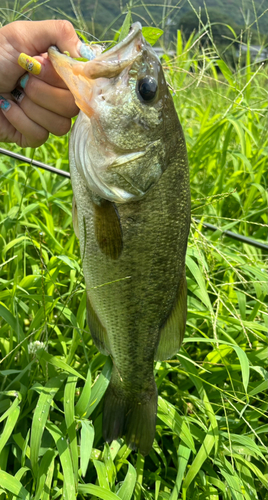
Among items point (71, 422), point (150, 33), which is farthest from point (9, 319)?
point (150, 33)

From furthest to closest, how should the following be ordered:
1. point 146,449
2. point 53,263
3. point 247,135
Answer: point 247,135 < point 53,263 < point 146,449

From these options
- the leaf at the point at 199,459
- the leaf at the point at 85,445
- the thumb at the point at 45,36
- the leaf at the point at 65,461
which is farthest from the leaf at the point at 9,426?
the thumb at the point at 45,36

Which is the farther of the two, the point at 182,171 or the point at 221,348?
the point at 221,348

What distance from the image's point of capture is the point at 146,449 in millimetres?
1631

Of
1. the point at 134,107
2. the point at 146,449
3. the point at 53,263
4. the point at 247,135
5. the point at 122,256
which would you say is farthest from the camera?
the point at 247,135

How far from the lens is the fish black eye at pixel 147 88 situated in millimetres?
1286

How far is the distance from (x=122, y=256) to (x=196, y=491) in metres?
1.06

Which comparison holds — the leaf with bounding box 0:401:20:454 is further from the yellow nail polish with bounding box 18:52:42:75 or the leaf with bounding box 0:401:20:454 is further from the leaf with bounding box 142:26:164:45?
the leaf with bounding box 142:26:164:45

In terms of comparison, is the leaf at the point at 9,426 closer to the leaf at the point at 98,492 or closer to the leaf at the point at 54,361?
the leaf at the point at 54,361

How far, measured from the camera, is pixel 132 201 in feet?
4.47

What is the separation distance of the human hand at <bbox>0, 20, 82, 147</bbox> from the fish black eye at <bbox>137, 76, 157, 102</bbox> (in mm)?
298

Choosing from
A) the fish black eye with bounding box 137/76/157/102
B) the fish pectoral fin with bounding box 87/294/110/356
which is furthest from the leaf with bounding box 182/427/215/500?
the fish black eye with bounding box 137/76/157/102

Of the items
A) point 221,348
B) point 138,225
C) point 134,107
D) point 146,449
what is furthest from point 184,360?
point 134,107

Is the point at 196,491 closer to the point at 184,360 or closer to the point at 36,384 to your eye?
the point at 184,360
